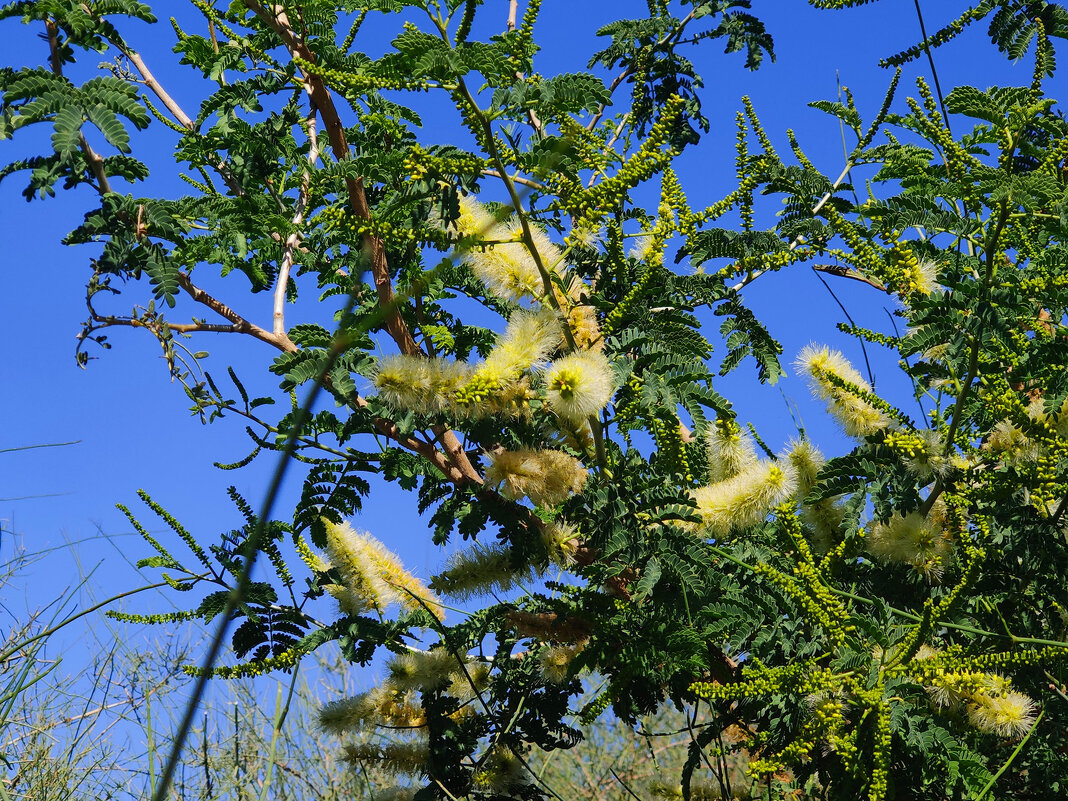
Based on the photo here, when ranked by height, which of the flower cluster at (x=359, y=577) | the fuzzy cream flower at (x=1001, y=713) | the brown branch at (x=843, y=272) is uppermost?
the brown branch at (x=843, y=272)

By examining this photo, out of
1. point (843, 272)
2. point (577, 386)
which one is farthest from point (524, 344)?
point (843, 272)

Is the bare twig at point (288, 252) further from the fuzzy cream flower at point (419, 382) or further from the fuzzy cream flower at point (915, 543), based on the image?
the fuzzy cream flower at point (915, 543)

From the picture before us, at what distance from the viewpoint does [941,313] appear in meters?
1.56

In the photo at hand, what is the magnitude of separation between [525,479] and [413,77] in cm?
64

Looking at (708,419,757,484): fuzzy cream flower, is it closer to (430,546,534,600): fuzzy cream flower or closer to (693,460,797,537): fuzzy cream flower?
(693,460,797,537): fuzzy cream flower

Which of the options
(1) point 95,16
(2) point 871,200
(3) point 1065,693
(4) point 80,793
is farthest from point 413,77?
(4) point 80,793

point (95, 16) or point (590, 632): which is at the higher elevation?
point (95, 16)

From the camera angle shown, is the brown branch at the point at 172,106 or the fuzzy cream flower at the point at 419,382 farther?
the brown branch at the point at 172,106

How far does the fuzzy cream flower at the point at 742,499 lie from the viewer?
160cm

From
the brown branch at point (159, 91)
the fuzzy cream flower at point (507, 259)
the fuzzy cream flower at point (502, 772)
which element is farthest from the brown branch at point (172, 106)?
the fuzzy cream flower at point (502, 772)

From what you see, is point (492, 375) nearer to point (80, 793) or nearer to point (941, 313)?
point (941, 313)

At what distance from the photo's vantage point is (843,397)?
1801 mm

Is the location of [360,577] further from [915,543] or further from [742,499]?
[915,543]

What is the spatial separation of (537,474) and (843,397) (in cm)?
61
